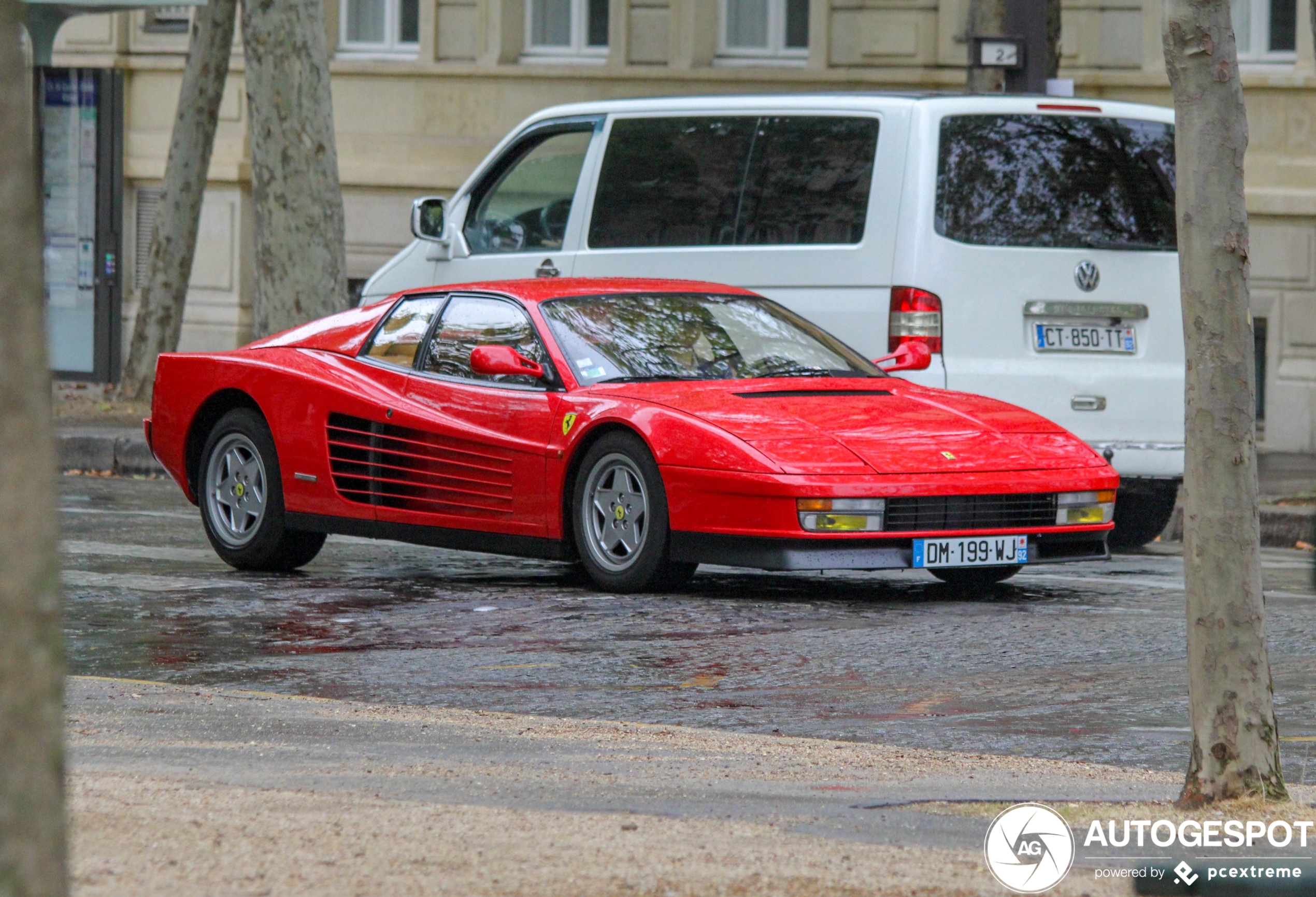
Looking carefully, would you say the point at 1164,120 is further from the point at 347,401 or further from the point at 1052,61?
the point at 1052,61

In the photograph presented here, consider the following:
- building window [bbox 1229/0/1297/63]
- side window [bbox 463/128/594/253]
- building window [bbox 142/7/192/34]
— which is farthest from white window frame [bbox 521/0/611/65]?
side window [bbox 463/128/594/253]

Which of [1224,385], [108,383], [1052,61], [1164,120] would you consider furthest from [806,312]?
[108,383]

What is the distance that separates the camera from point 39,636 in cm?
264

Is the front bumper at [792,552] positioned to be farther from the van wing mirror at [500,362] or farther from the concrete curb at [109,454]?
the concrete curb at [109,454]

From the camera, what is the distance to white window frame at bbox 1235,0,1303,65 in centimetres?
2016

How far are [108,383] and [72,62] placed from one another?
578 cm

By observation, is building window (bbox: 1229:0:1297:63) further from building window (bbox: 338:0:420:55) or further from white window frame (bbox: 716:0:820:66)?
building window (bbox: 338:0:420:55)

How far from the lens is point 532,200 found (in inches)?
502

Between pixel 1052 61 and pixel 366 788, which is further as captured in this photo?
pixel 1052 61

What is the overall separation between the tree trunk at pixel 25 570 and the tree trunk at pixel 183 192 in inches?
711

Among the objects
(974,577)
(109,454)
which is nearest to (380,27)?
(109,454)

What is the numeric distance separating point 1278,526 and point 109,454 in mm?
8691

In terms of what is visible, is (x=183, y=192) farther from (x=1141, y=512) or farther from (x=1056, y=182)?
(x=1141, y=512)

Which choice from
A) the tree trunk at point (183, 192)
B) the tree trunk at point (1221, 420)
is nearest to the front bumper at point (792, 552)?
the tree trunk at point (1221, 420)
